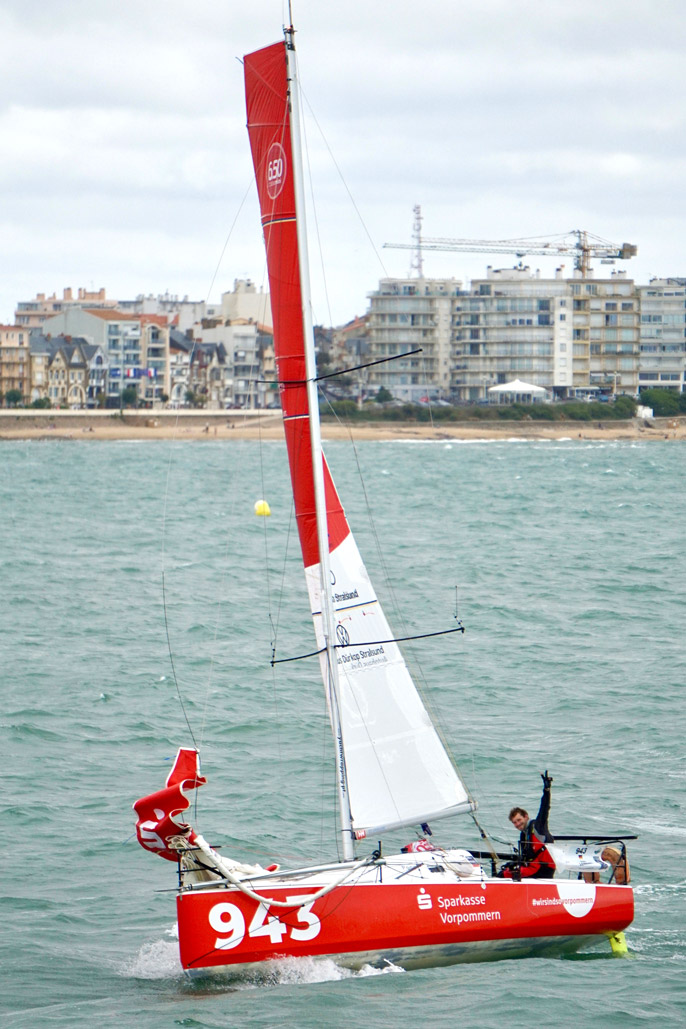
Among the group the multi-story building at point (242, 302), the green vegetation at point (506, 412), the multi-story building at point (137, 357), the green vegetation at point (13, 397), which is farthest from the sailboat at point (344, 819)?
the multi-story building at point (242, 302)

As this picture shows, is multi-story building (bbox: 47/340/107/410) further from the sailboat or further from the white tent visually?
the sailboat

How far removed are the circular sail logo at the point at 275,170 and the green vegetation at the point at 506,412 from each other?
426ft

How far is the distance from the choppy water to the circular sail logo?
22.3 feet

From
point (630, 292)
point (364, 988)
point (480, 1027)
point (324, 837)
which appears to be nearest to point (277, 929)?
point (364, 988)

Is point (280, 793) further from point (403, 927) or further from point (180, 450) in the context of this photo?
point (180, 450)

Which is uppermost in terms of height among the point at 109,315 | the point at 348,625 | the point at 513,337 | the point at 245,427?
the point at 109,315

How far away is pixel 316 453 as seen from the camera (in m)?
13.1

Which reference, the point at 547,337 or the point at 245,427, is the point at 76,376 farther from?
the point at 547,337

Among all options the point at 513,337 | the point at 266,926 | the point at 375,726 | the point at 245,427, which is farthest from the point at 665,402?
the point at 266,926

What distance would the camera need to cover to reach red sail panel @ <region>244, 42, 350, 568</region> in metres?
13.2

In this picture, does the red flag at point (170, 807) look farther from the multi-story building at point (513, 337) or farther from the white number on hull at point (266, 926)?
the multi-story building at point (513, 337)

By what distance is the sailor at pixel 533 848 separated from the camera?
536 inches

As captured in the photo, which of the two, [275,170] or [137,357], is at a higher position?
[275,170]

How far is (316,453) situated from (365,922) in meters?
4.08
